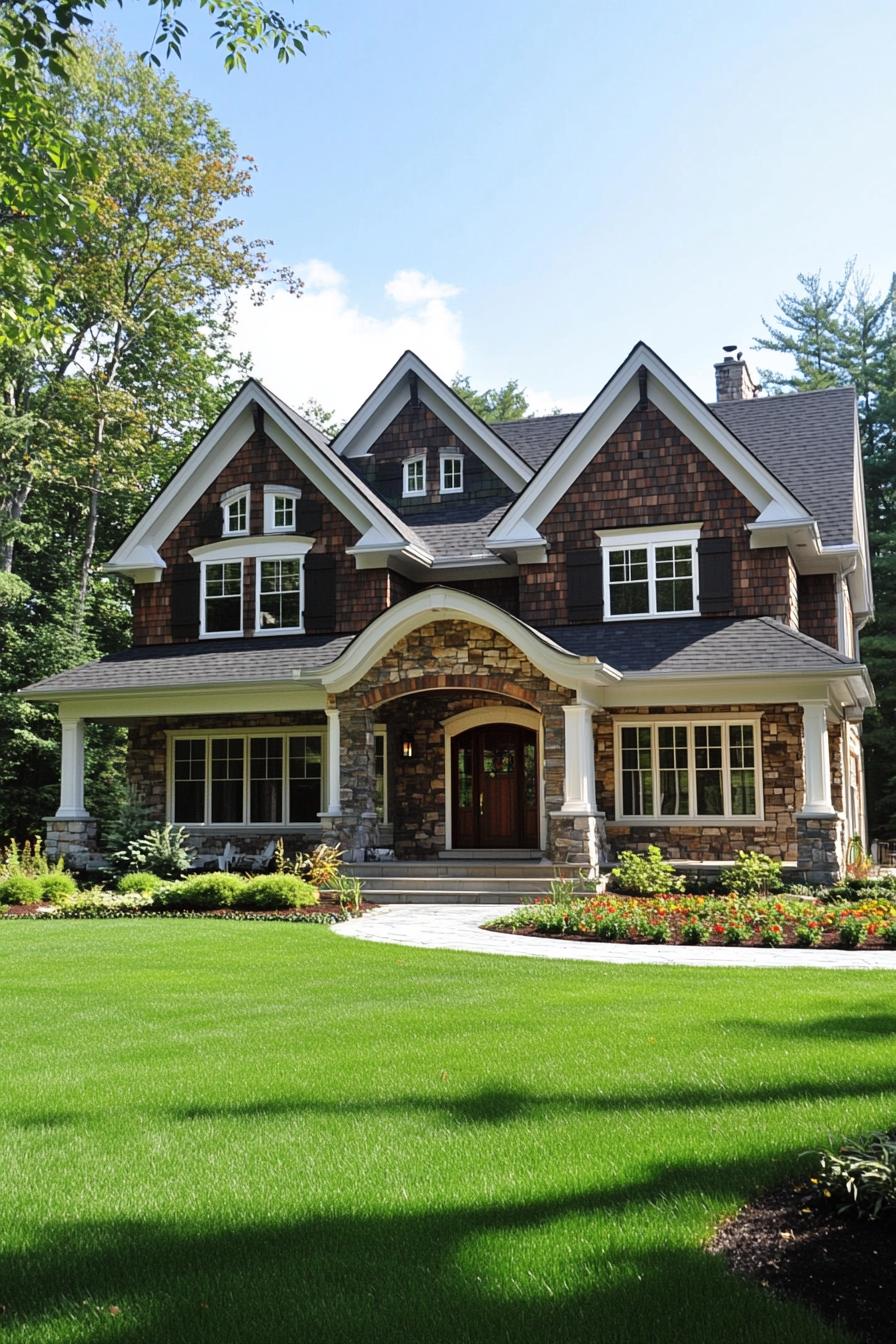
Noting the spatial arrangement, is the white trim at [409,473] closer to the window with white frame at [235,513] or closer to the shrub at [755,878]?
the window with white frame at [235,513]

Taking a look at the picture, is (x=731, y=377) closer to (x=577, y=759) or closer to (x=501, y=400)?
(x=577, y=759)

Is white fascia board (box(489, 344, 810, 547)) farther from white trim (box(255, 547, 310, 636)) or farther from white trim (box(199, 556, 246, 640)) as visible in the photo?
white trim (box(199, 556, 246, 640))

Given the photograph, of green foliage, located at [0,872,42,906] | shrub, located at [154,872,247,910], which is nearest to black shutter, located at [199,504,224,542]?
green foliage, located at [0,872,42,906]

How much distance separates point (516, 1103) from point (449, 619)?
13.0 meters

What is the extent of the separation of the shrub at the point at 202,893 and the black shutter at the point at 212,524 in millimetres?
8441

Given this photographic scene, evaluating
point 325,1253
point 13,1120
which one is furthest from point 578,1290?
point 13,1120

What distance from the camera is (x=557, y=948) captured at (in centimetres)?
1213

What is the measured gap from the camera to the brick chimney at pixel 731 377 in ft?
83.5

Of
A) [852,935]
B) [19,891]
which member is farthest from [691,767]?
[19,891]

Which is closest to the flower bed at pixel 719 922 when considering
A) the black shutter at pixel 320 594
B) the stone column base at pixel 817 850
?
the stone column base at pixel 817 850

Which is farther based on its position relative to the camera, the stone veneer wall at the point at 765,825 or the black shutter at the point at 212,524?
the black shutter at the point at 212,524

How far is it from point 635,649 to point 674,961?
8762mm

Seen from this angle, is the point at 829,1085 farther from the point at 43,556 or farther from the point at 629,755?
the point at 43,556

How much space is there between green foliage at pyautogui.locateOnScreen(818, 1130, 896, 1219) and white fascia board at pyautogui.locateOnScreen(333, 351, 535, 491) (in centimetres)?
1908
